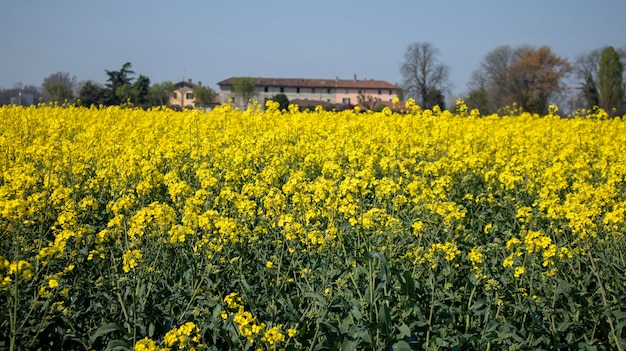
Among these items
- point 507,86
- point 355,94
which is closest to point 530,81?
point 507,86

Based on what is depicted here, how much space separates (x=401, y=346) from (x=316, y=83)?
10236 cm

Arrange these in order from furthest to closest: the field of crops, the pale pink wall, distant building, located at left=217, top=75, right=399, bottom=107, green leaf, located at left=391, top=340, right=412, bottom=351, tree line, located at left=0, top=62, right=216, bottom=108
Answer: the pale pink wall < distant building, located at left=217, top=75, right=399, bottom=107 < tree line, located at left=0, top=62, right=216, bottom=108 < the field of crops < green leaf, located at left=391, top=340, right=412, bottom=351

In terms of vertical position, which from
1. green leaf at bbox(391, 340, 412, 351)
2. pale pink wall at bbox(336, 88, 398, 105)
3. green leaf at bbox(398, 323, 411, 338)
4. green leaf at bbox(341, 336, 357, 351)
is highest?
pale pink wall at bbox(336, 88, 398, 105)

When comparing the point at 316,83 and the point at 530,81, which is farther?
the point at 316,83

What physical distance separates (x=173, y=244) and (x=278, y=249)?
2.39ft

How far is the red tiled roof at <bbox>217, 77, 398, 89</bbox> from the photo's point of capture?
10125 cm

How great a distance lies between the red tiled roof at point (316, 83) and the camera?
10125cm

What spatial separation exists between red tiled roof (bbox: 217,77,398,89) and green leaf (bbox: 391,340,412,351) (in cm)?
9675

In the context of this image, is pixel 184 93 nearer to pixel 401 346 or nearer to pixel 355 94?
pixel 355 94

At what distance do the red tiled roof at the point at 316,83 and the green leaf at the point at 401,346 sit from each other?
317ft

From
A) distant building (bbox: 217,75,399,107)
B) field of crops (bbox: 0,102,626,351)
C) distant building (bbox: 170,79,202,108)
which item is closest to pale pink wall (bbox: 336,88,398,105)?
distant building (bbox: 217,75,399,107)

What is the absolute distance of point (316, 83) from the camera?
10412 cm

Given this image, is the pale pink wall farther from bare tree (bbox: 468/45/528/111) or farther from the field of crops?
the field of crops

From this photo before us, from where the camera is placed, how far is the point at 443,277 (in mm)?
4078
